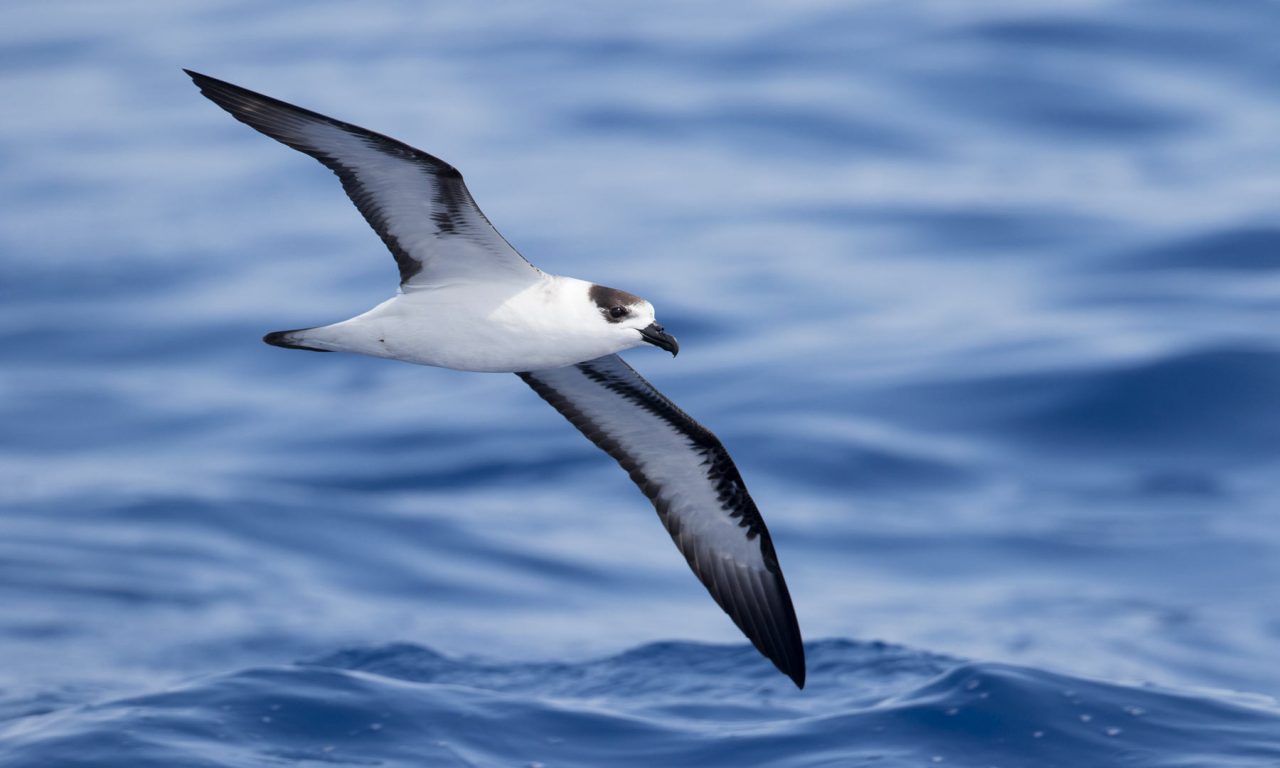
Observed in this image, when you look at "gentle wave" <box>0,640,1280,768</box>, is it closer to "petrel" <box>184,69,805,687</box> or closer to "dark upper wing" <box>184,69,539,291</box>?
"petrel" <box>184,69,805,687</box>

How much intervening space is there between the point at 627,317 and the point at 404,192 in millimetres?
1465

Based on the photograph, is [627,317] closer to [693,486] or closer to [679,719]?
[693,486]

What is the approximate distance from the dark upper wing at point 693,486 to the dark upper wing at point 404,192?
5.76 feet

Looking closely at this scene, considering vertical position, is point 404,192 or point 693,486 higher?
point 404,192

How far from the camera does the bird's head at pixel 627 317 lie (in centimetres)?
1014

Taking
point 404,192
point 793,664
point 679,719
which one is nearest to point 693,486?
point 793,664

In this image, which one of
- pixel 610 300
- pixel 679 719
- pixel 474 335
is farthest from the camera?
pixel 679 719

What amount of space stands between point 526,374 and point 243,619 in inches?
392

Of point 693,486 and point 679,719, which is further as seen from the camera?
point 679,719

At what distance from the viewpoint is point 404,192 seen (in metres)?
10.2

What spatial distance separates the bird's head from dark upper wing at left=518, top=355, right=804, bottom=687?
5.83 ft

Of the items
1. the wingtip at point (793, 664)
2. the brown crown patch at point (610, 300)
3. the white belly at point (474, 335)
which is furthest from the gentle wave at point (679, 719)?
the brown crown patch at point (610, 300)

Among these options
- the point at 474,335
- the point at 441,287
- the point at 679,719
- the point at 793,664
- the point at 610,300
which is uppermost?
the point at 441,287

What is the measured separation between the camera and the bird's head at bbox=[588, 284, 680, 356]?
1014 cm
